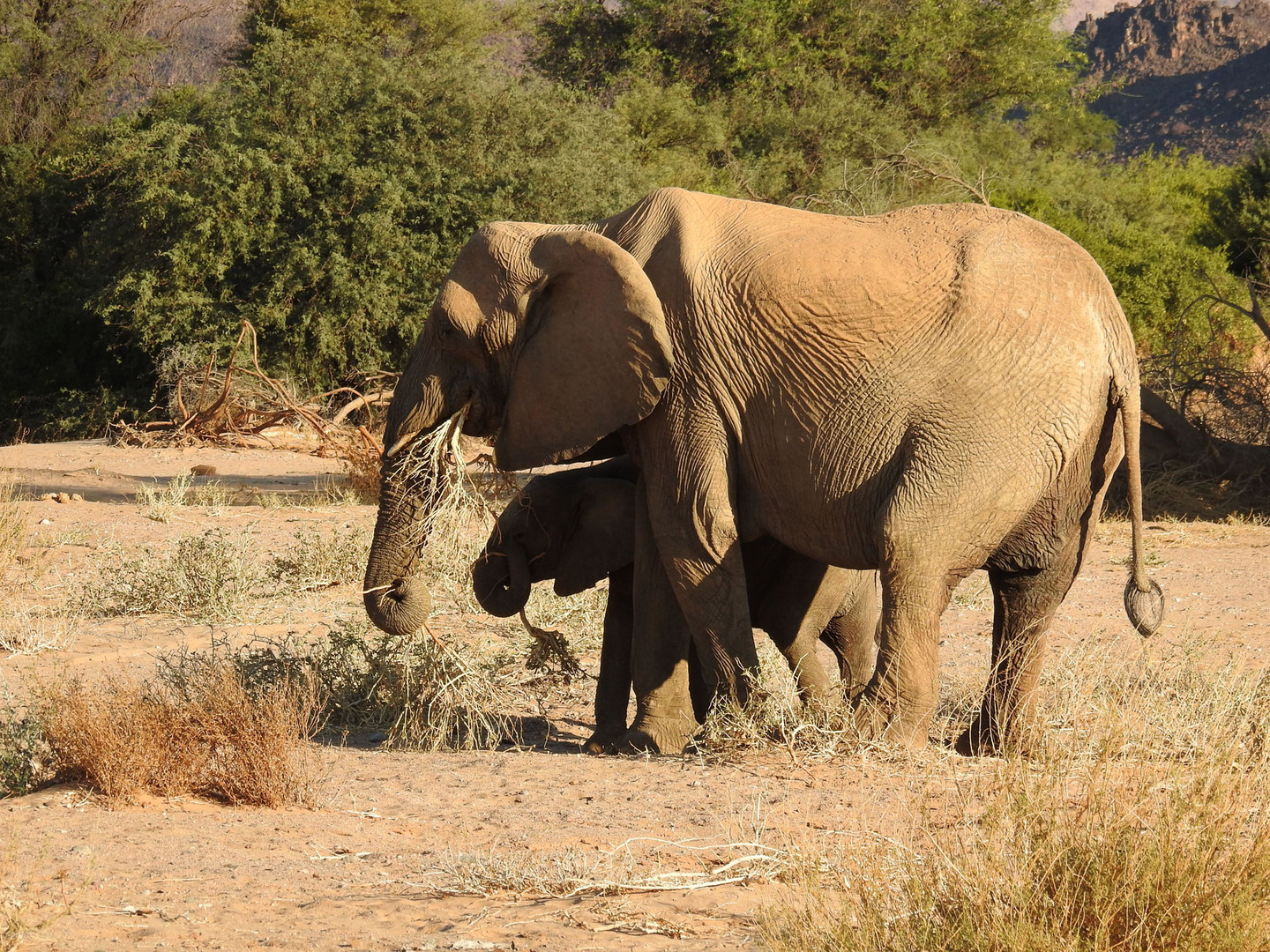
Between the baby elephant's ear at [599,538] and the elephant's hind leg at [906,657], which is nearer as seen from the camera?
the elephant's hind leg at [906,657]

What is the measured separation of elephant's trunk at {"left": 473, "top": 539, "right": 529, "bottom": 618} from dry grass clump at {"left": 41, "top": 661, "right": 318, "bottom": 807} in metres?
1.49

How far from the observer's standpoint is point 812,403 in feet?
18.9

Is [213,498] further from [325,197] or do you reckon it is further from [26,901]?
[26,901]

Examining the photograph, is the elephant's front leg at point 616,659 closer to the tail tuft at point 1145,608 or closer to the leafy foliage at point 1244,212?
the tail tuft at point 1145,608

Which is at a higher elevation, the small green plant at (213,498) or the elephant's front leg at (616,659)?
the elephant's front leg at (616,659)

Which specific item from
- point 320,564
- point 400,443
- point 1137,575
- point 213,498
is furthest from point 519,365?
point 213,498

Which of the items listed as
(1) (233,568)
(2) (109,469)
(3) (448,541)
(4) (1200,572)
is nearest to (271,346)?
(2) (109,469)

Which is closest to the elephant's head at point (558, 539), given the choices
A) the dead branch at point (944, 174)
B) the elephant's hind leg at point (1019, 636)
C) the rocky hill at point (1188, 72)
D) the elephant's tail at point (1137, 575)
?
the elephant's hind leg at point (1019, 636)

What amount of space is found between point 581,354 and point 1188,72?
7065cm

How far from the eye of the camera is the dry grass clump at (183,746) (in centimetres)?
513

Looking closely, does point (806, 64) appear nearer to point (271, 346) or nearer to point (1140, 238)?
point (1140, 238)

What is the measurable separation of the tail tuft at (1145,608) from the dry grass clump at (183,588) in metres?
5.23

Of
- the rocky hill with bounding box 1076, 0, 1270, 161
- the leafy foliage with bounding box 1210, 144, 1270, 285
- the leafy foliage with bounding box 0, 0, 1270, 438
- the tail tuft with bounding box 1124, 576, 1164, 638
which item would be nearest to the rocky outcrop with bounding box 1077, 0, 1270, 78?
the rocky hill with bounding box 1076, 0, 1270, 161

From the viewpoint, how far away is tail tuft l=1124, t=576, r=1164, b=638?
596cm
